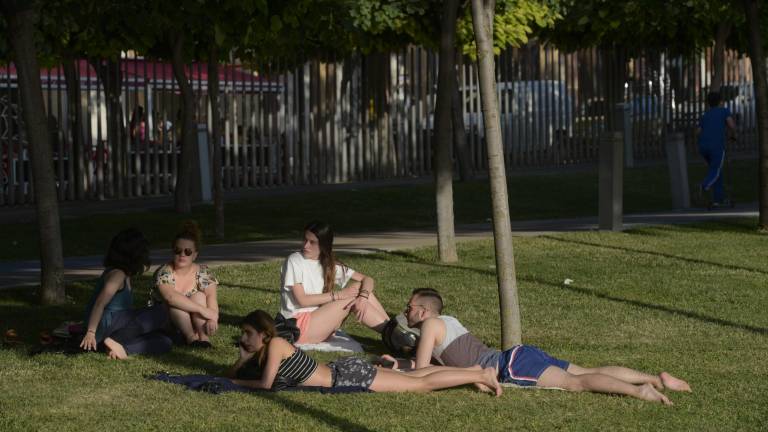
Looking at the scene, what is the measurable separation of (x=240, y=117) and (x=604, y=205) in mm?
10456

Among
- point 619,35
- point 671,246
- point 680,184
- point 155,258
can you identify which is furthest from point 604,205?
point 619,35

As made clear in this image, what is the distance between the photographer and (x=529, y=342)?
10.6 meters

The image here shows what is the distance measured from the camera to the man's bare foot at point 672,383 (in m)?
8.60

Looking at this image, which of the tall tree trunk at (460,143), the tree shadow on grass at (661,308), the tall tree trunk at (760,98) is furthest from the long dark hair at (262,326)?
the tall tree trunk at (460,143)

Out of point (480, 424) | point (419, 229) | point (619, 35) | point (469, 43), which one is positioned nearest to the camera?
point (480, 424)

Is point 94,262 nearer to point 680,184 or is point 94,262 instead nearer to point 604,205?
point 604,205

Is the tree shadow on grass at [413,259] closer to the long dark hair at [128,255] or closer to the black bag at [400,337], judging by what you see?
the black bag at [400,337]

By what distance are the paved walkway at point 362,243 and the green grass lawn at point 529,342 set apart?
0.72m

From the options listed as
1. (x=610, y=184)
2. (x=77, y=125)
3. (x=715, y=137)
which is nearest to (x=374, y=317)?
(x=610, y=184)

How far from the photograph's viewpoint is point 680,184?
68.7ft

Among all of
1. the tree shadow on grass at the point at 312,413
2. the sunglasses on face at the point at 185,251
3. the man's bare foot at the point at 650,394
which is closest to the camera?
the tree shadow on grass at the point at 312,413

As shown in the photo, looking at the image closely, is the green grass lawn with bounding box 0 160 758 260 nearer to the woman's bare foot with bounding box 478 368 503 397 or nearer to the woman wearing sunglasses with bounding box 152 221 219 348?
the woman wearing sunglasses with bounding box 152 221 219 348

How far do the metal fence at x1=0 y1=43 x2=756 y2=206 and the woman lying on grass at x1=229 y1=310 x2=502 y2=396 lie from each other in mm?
14175

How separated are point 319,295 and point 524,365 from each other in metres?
1.99
